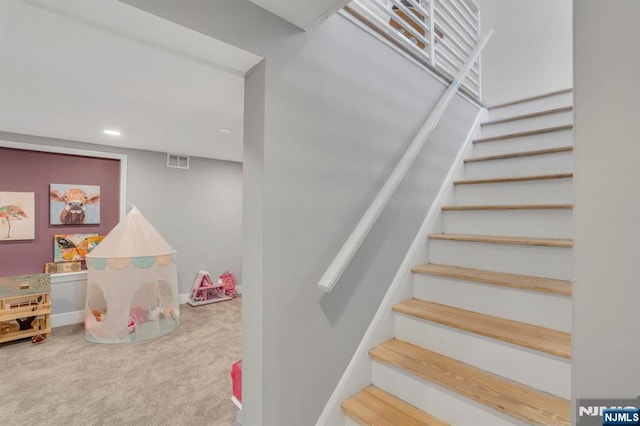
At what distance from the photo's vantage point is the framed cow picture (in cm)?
336

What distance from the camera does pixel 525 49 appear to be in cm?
337

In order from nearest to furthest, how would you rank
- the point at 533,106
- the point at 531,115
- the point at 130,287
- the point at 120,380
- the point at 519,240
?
the point at 519,240, the point at 120,380, the point at 531,115, the point at 533,106, the point at 130,287

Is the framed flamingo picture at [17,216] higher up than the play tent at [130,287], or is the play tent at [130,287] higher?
the framed flamingo picture at [17,216]

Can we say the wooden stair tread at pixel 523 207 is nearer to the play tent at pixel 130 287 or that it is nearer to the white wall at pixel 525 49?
the white wall at pixel 525 49

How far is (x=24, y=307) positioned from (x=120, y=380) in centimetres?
159

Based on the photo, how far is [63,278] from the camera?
336cm

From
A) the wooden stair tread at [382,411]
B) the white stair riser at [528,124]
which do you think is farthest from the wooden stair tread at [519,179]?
the wooden stair tread at [382,411]

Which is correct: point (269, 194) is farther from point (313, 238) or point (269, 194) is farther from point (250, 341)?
point (250, 341)

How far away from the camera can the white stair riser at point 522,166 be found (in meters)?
2.00

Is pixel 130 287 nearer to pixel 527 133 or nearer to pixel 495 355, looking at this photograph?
pixel 495 355

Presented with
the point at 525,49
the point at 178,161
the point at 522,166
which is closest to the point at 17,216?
the point at 178,161

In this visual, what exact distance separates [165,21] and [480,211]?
2044 mm

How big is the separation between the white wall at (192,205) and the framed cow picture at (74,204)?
40cm

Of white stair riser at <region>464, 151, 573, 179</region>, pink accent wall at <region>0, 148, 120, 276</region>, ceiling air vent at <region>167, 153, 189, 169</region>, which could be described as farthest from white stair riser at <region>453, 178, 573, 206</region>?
pink accent wall at <region>0, 148, 120, 276</region>
